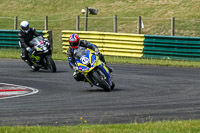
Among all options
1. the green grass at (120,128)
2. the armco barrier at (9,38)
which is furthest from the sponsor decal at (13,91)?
the armco barrier at (9,38)

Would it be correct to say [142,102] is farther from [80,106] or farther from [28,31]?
[28,31]

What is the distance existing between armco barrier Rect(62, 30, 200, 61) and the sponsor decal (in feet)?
26.5

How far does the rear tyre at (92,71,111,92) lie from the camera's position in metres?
13.0

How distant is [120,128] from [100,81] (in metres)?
4.76

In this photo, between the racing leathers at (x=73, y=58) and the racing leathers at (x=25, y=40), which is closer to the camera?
the racing leathers at (x=73, y=58)

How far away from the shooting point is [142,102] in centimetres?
1134

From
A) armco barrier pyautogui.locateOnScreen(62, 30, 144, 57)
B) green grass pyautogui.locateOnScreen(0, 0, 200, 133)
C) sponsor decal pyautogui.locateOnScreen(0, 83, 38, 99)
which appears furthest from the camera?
armco barrier pyautogui.locateOnScreen(62, 30, 144, 57)

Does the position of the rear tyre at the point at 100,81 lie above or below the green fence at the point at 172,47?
below

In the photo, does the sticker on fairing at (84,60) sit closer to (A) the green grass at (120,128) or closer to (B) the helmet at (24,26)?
(A) the green grass at (120,128)

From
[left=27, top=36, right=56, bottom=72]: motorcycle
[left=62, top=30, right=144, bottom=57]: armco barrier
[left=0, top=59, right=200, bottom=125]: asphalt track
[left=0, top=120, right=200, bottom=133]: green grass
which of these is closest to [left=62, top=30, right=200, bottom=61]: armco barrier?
[left=62, top=30, right=144, bottom=57]: armco barrier

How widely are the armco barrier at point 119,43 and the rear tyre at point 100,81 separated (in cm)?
866

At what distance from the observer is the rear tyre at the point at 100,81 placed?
13.0m

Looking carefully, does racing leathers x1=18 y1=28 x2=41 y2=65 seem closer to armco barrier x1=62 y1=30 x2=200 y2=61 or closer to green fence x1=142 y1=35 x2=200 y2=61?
armco barrier x1=62 y1=30 x2=200 y2=61

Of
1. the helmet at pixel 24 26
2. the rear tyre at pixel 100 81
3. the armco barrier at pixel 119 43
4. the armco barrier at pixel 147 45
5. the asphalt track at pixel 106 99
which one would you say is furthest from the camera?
the armco barrier at pixel 119 43
